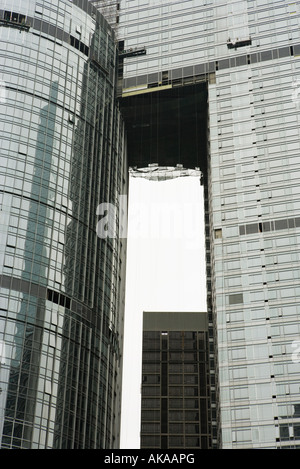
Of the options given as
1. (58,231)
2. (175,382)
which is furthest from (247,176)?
(175,382)

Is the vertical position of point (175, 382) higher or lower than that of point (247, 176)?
lower

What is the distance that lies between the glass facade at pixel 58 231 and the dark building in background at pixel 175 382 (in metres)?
36.4

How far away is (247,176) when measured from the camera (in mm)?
101625

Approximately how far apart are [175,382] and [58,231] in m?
58.5

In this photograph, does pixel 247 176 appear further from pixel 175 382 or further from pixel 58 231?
pixel 175 382

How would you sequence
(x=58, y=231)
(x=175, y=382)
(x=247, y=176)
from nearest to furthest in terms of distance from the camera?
(x=58, y=231) → (x=247, y=176) → (x=175, y=382)

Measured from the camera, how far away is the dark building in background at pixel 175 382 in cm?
13500

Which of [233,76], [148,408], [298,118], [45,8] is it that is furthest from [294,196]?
[148,408]

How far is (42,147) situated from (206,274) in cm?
3652

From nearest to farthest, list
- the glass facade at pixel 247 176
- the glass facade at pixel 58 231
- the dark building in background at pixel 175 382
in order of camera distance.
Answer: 1. the glass facade at pixel 58 231
2. the glass facade at pixel 247 176
3. the dark building in background at pixel 175 382

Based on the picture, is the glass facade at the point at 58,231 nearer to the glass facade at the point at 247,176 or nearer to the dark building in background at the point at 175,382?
the glass facade at the point at 247,176

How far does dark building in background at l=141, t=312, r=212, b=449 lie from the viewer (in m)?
135

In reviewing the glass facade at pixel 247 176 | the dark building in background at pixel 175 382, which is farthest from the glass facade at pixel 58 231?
the dark building in background at pixel 175 382

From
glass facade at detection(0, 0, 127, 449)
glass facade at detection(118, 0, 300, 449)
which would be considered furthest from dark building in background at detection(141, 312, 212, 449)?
glass facade at detection(0, 0, 127, 449)
